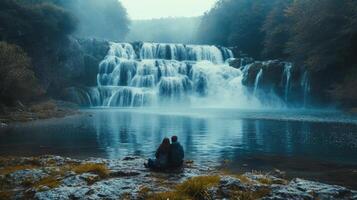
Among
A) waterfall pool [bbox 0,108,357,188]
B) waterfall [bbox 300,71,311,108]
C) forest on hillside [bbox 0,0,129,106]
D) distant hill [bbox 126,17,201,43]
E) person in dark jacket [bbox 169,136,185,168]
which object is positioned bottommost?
waterfall pool [bbox 0,108,357,188]

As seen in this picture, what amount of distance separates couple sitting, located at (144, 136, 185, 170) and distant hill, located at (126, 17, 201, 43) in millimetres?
141006

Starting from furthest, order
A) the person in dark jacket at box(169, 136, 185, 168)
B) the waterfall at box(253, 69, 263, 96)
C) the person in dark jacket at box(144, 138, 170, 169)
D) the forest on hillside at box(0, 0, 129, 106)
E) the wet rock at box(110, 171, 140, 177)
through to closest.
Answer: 1. the waterfall at box(253, 69, 263, 96)
2. the forest on hillside at box(0, 0, 129, 106)
3. the person in dark jacket at box(169, 136, 185, 168)
4. the person in dark jacket at box(144, 138, 170, 169)
5. the wet rock at box(110, 171, 140, 177)

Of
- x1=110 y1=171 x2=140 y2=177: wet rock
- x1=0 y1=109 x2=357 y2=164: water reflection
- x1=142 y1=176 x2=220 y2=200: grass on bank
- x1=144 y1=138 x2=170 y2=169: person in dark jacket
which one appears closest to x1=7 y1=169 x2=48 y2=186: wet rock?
x1=110 y1=171 x2=140 y2=177: wet rock

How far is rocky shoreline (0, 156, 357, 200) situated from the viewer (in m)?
10.7

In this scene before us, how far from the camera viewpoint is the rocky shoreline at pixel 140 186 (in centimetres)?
1073

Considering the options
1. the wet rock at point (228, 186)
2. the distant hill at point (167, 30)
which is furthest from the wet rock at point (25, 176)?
the distant hill at point (167, 30)

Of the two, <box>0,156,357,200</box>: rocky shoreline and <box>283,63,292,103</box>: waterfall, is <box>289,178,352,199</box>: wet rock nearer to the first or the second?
<box>0,156,357,200</box>: rocky shoreline

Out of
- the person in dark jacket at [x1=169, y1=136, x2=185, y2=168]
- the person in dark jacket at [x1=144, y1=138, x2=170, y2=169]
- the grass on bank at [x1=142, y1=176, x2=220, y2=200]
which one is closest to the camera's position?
the grass on bank at [x1=142, y1=176, x2=220, y2=200]

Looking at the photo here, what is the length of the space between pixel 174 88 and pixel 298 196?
208 ft

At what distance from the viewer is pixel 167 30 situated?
16700 centimetres

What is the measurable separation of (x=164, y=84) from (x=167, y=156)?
59150 mm

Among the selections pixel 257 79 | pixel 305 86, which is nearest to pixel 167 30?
pixel 257 79

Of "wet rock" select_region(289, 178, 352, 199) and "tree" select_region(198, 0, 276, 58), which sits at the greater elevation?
"tree" select_region(198, 0, 276, 58)

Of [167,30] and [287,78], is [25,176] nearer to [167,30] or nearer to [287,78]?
[287,78]
